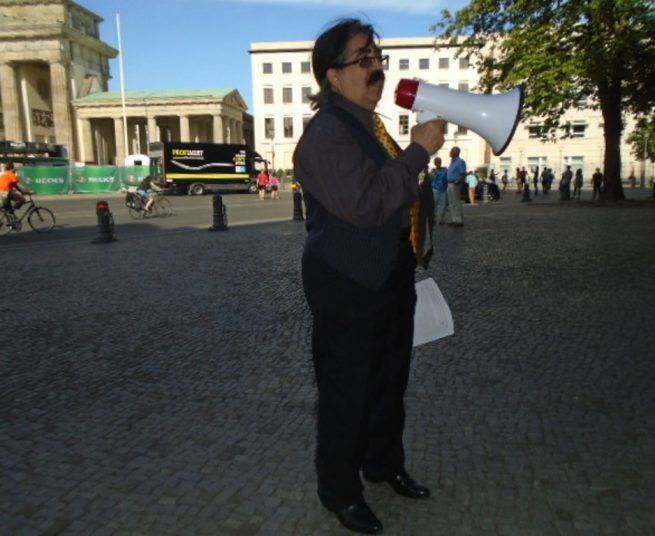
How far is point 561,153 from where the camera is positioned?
2468 inches

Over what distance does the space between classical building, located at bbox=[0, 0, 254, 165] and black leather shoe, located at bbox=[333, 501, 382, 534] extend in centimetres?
6623

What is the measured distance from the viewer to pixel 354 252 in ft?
6.53

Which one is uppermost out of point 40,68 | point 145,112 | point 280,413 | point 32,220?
point 40,68

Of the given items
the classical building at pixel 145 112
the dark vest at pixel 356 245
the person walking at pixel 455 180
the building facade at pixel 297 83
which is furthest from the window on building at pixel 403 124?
the dark vest at pixel 356 245

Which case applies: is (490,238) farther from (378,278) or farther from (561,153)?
(561,153)

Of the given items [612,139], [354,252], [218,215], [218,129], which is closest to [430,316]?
[354,252]

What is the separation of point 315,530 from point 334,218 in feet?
3.96

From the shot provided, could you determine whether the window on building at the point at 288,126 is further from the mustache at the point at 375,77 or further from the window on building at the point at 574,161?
the mustache at the point at 375,77

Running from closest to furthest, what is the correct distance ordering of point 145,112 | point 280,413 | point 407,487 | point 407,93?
1. point 407,93
2. point 407,487
3. point 280,413
4. point 145,112

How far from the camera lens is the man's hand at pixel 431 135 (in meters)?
1.85

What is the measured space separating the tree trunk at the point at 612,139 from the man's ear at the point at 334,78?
22154mm

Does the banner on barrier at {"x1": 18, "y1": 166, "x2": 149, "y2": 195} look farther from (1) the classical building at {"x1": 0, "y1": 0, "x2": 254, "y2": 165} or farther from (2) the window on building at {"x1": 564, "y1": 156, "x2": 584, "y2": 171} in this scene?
(2) the window on building at {"x1": 564, "y1": 156, "x2": 584, "y2": 171}

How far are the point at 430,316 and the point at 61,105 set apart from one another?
246ft

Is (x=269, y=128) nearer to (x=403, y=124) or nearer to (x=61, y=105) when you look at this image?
(x=403, y=124)
